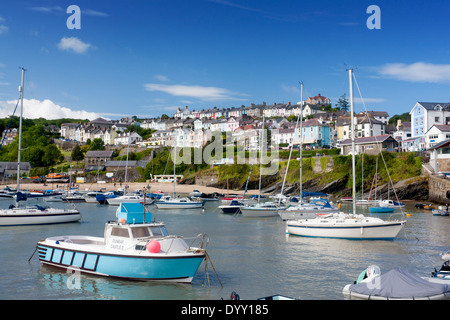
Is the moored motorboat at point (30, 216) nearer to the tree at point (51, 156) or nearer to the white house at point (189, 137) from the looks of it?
the tree at point (51, 156)

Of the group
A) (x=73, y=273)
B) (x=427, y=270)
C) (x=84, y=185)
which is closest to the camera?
(x=73, y=273)

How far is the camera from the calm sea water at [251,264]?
634 inches

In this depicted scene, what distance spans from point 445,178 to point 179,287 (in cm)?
5050

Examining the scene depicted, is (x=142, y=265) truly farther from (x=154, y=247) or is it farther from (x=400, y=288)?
(x=400, y=288)

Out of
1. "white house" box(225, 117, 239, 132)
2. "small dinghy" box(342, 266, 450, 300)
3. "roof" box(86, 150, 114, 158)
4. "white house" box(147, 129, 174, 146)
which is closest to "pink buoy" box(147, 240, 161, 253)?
"small dinghy" box(342, 266, 450, 300)

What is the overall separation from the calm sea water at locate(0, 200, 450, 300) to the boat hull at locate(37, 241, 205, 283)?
1.24ft

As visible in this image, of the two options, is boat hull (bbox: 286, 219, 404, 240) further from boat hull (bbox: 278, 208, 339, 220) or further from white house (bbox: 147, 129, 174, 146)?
white house (bbox: 147, 129, 174, 146)

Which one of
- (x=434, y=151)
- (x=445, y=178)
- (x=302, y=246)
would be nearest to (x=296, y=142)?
(x=434, y=151)

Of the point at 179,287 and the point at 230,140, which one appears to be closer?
the point at 179,287

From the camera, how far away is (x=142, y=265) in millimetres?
16500

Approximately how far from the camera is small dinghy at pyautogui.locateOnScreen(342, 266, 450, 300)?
41.9 feet

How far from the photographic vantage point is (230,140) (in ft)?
400

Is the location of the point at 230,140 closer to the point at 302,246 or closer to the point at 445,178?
the point at 445,178
